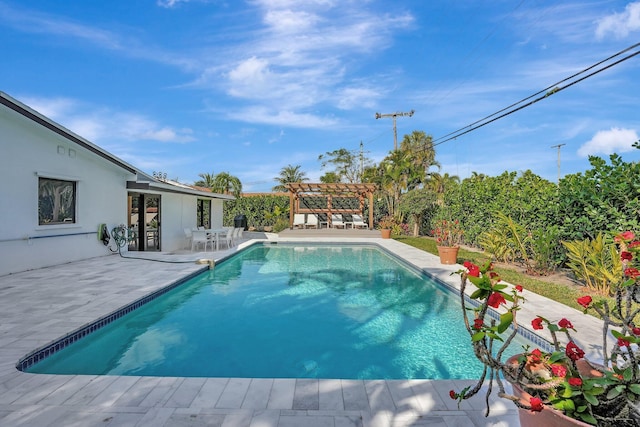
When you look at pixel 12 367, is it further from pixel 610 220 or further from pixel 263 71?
pixel 263 71

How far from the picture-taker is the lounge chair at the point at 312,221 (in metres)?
23.4

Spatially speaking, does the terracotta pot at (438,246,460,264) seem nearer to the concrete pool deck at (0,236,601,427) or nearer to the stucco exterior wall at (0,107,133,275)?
the concrete pool deck at (0,236,601,427)

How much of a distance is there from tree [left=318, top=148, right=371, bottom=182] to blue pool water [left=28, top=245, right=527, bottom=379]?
32.6 m

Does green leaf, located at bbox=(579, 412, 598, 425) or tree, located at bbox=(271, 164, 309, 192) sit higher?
tree, located at bbox=(271, 164, 309, 192)

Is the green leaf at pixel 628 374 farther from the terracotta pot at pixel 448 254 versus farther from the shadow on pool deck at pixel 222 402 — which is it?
the terracotta pot at pixel 448 254

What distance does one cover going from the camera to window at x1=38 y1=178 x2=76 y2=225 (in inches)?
361

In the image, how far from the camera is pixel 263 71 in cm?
1709

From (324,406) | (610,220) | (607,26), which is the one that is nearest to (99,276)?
(324,406)

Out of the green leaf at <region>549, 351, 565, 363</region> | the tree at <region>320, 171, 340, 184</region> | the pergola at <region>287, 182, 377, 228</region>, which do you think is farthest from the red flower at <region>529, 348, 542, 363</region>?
the tree at <region>320, 171, 340, 184</region>

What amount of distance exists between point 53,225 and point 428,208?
58.1 feet

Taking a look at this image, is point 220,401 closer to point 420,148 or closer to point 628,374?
point 628,374

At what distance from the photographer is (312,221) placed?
24125mm

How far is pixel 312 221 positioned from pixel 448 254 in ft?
47.7

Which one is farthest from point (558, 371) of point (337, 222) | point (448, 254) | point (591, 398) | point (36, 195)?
point (337, 222)
